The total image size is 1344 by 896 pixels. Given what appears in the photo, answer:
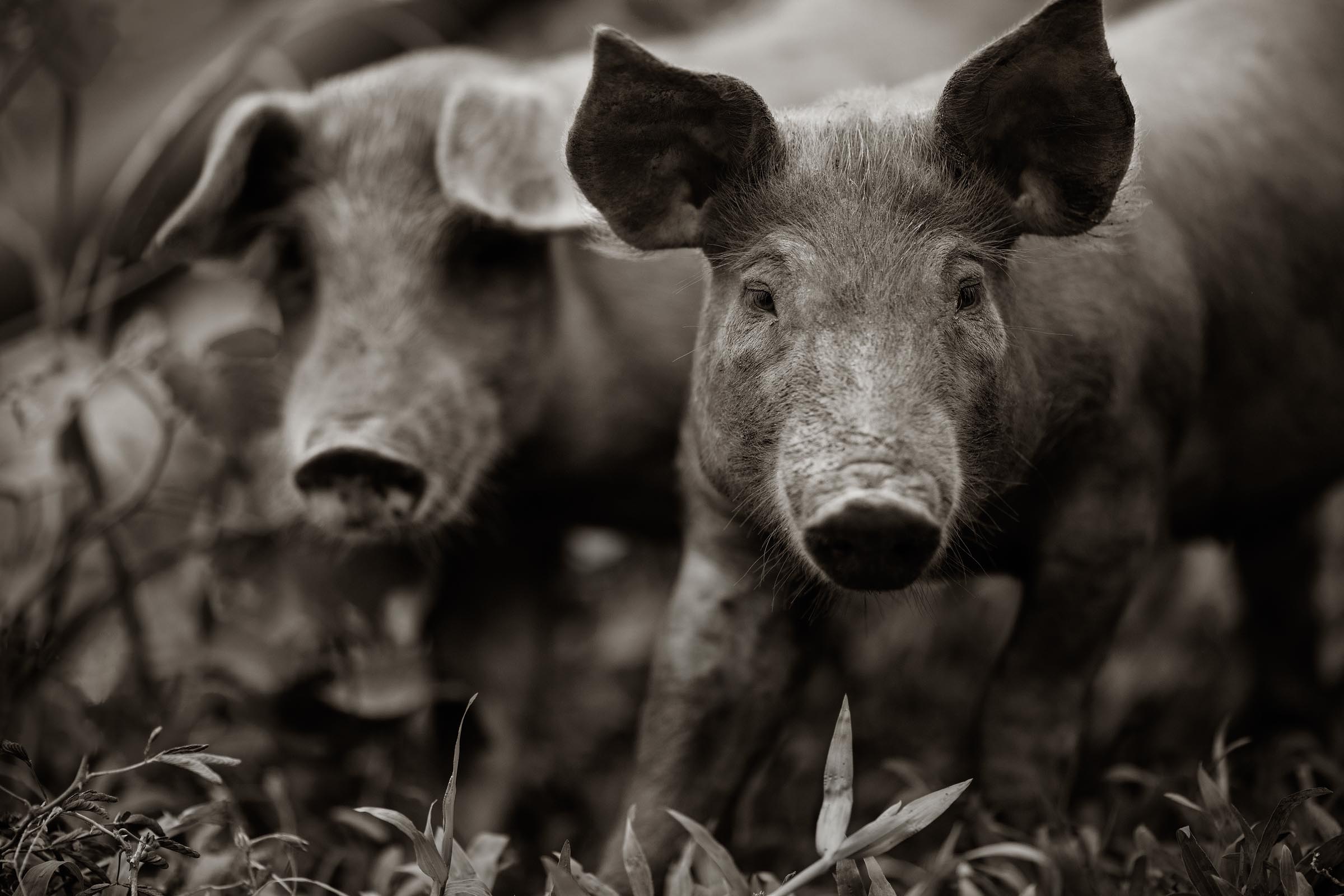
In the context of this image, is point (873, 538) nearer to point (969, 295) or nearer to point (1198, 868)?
point (969, 295)

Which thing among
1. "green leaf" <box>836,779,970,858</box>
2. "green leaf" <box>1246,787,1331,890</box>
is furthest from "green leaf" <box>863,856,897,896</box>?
"green leaf" <box>1246,787,1331,890</box>

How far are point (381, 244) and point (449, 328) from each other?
0.26 metres

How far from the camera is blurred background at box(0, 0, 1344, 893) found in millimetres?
3297

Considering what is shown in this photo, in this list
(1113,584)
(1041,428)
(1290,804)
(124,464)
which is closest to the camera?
(1290,804)

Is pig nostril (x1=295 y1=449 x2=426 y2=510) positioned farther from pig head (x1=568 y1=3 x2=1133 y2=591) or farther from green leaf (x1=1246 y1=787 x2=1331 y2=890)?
green leaf (x1=1246 y1=787 x2=1331 y2=890)

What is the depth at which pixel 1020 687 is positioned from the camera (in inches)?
113

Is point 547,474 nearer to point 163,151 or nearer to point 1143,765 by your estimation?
point 163,151

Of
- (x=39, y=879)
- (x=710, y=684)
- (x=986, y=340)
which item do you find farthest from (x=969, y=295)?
(x=39, y=879)

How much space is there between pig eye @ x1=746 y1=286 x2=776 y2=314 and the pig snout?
1.03m

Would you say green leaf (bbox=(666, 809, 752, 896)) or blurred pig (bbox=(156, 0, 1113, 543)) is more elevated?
blurred pig (bbox=(156, 0, 1113, 543))

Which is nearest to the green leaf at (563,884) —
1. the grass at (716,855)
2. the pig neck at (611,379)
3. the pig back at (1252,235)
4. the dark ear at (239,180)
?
the grass at (716,855)

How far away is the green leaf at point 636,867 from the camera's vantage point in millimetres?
2330

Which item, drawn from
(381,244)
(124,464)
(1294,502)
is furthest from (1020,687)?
(124,464)

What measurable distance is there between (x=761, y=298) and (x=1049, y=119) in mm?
586
